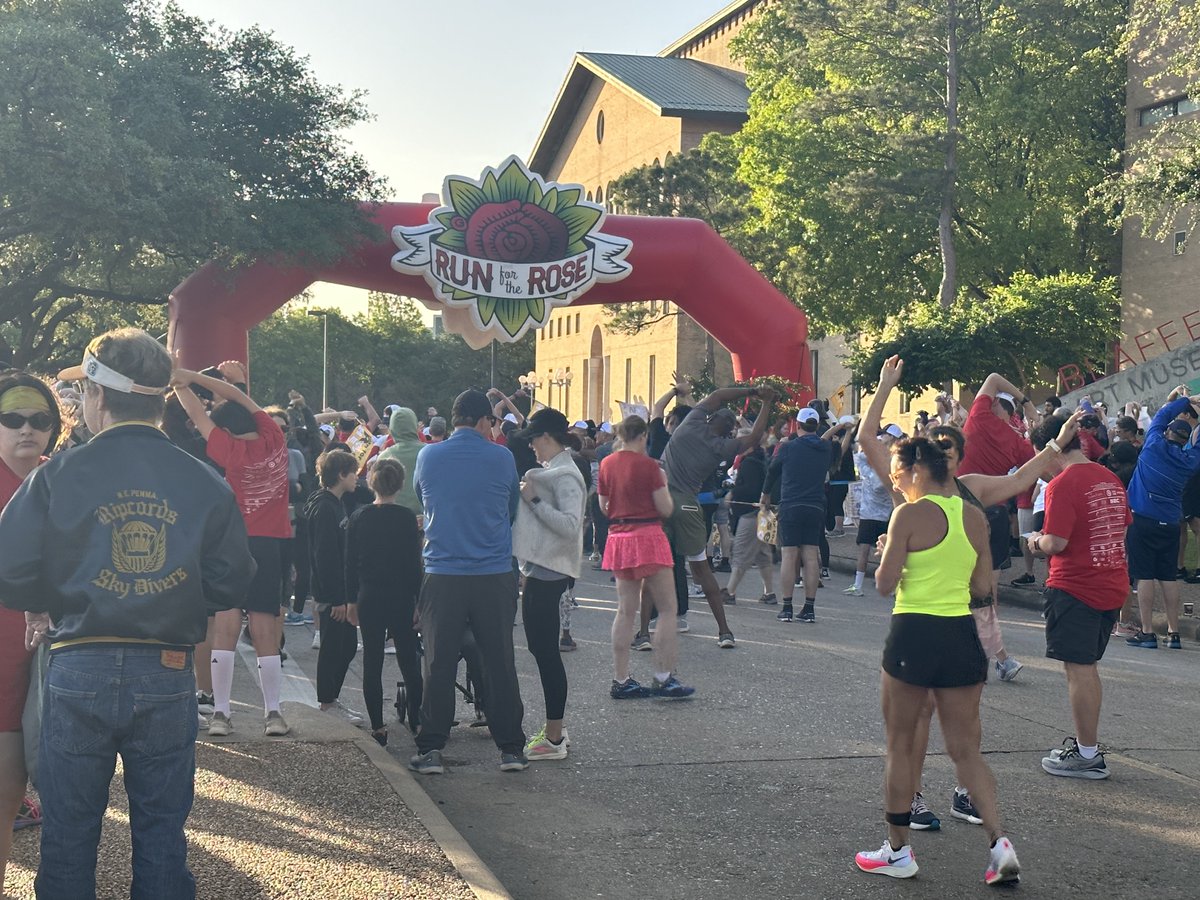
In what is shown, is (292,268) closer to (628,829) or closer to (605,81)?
(628,829)

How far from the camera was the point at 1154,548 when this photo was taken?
1214cm

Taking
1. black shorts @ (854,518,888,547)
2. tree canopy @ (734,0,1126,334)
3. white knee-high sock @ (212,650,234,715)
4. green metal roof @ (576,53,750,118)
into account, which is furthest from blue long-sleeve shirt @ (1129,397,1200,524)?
green metal roof @ (576,53,750,118)

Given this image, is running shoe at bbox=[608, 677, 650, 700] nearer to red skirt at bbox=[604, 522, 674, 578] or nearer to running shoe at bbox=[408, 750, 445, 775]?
red skirt at bbox=[604, 522, 674, 578]

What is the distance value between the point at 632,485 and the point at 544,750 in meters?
2.14

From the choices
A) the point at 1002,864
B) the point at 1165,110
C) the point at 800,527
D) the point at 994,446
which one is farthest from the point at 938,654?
the point at 1165,110

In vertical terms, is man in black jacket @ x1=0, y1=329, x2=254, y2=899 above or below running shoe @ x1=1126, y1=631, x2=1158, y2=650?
above

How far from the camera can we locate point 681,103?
2277 inches

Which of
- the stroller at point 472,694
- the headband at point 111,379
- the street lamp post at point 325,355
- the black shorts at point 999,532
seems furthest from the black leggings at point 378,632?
the street lamp post at point 325,355

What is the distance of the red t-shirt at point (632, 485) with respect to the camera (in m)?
8.95

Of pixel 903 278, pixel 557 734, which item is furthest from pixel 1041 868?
pixel 903 278

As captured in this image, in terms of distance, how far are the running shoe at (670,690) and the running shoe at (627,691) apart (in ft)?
0.21

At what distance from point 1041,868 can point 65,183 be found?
2129cm

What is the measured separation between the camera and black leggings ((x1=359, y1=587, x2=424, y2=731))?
7.41m

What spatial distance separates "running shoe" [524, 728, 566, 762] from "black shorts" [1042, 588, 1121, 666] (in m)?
2.48
